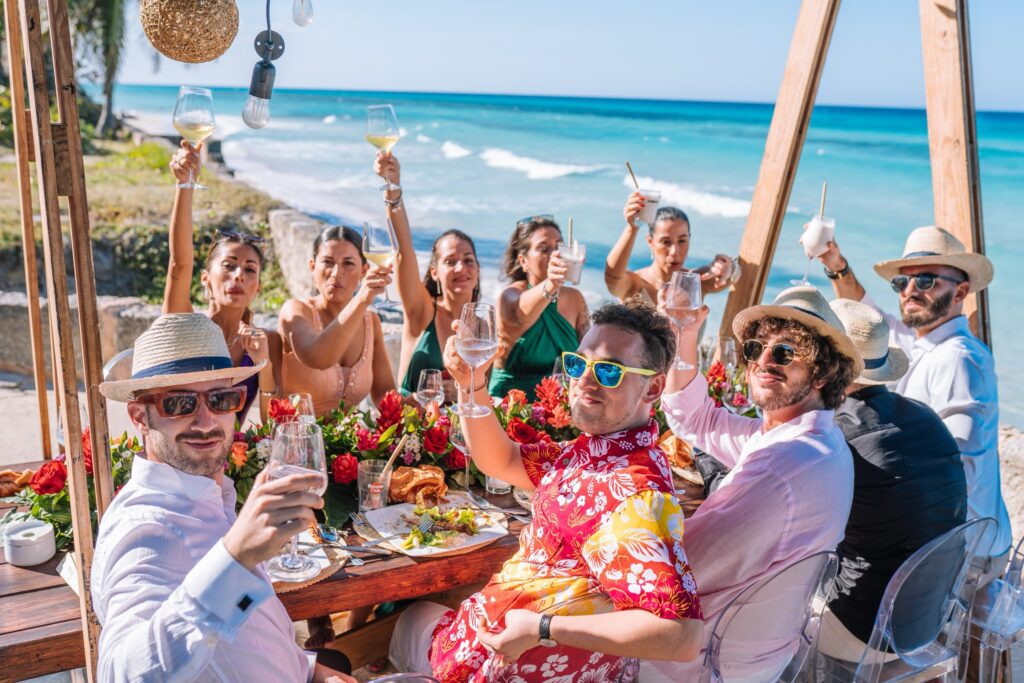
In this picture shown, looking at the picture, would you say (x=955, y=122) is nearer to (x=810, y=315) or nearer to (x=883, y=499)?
(x=810, y=315)

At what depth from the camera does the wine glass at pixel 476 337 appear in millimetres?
2574

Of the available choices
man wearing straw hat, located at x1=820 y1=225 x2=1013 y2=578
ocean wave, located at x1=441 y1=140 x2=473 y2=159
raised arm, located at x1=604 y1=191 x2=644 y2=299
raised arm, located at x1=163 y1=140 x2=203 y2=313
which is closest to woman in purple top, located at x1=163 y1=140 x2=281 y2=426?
raised arm, located at x1=163 y1=140 x2=203 y2=313

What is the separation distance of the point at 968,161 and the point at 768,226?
3.75 feet

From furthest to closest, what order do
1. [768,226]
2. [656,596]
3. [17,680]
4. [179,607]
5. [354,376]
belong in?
[768,226] → [354,376] → [17,680] → [656,596] → [179,607]

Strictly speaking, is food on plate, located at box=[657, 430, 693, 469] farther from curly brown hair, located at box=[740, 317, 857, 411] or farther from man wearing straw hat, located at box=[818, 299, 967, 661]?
curly brown hair, located at box=[740, 317, 857, 411]

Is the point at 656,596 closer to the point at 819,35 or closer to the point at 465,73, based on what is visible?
the point at 819,35

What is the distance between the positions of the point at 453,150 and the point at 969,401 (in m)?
39.3

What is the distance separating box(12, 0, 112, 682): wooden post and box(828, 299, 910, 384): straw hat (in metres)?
2.39

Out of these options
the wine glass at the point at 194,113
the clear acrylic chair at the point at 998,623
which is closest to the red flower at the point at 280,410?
the wine glass at the point at 194,113

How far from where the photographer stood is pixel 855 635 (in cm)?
284

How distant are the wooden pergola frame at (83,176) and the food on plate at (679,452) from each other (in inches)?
70.3

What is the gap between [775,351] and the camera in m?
2.72

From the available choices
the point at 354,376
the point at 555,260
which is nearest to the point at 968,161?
the point at 555,260

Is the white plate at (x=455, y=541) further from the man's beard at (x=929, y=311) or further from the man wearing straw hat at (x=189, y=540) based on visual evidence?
the man's beard at (x=929, y=311)
